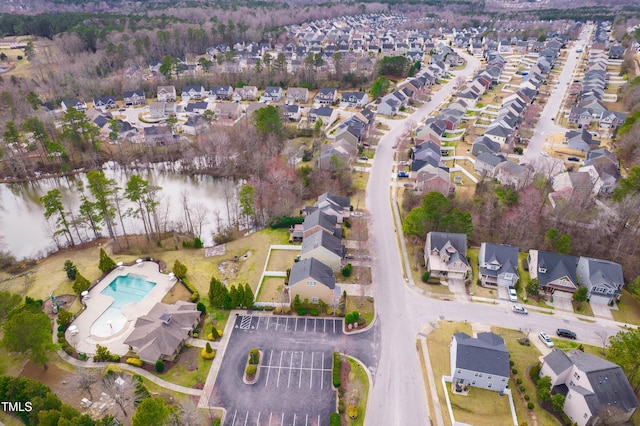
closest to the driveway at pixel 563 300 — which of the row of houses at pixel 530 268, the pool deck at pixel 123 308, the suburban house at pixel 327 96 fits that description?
the row of houses at pixel 530 268

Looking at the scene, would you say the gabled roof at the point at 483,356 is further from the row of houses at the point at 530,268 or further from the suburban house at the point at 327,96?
the suburban house at the point at 327,96

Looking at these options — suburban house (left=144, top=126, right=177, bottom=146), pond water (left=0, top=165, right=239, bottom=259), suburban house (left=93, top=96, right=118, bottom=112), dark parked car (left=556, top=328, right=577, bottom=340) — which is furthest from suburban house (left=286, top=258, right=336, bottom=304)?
suburban house (left=93, top=96, right=118, bottom=112)

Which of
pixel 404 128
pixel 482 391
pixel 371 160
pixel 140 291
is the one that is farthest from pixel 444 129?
pixel 140 291

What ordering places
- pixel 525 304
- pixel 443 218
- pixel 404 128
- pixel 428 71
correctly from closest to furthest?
pixel 525 304 < pixel 443 218 < pixel 404 128 < pixel 428 71

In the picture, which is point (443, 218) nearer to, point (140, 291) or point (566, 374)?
point (566, 374)

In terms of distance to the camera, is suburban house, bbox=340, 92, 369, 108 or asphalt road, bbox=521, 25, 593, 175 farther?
suburban house, bbox=340, 92, 369, 108

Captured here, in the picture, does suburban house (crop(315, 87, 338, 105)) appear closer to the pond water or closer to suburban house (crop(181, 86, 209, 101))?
suburban house (crop(181, 86, 209, 101))

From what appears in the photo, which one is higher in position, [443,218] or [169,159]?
[443,218]
